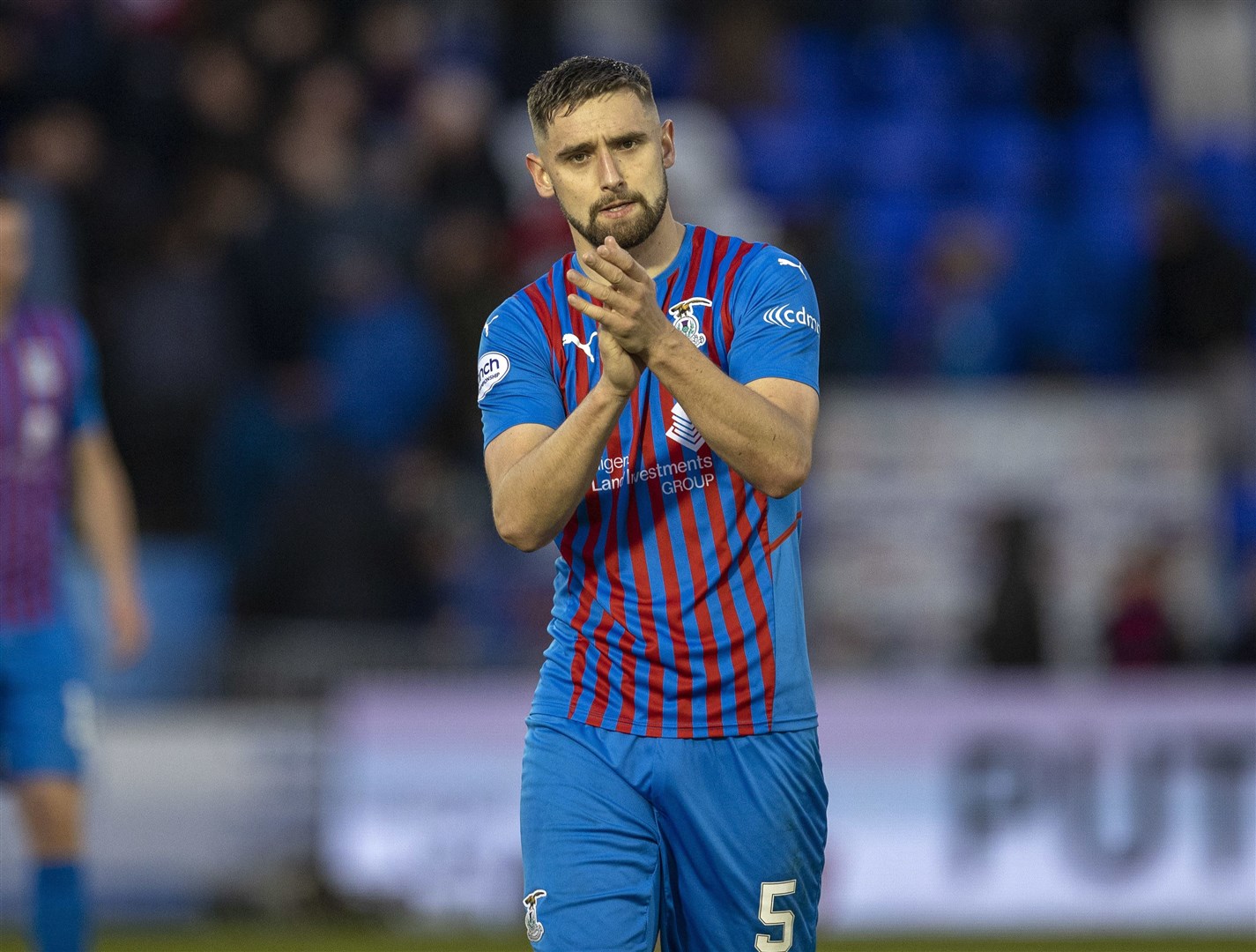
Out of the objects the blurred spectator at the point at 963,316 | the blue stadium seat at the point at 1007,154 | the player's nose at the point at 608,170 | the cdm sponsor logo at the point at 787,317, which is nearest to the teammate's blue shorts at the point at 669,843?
the cdm sponsor logo at the point at 787,317

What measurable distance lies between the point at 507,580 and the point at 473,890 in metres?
1.92

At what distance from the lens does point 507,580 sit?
11.1 m

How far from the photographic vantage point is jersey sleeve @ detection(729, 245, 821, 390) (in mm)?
4102

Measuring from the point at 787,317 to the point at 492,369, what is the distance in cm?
65

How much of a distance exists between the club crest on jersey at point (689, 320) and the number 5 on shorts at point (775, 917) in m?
1.15

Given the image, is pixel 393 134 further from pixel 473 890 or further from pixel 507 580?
pixel 473 890

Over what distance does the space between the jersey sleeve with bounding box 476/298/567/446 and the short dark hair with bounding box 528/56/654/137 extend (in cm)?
43

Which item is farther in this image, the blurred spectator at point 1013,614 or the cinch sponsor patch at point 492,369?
the blurred spectator at point 1013,614

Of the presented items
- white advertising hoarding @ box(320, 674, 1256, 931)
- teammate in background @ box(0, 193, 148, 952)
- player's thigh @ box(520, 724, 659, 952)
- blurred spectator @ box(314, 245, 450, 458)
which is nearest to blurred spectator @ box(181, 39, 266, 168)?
blurred spectator @ box(314, 245, 450, 458)

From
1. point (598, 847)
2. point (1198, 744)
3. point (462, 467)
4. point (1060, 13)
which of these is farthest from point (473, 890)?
point (1060, 13)

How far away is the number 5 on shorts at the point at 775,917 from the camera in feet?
13.6

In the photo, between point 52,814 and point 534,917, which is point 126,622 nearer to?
point 52,814

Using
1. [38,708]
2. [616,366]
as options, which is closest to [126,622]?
[38,708]

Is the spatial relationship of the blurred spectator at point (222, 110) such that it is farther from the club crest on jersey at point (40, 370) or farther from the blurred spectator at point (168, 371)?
the club crest on jersey at point (40, 370)
